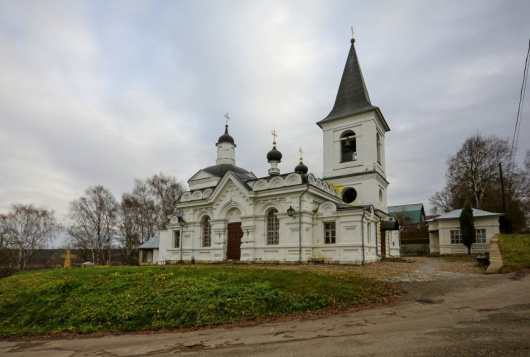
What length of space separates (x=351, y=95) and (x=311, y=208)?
36.5ft

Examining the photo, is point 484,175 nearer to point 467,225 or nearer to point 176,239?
point 467,225

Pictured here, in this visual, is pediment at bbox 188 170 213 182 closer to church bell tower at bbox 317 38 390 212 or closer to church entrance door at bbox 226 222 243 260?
church entrance door at bbox 226 222 243 260

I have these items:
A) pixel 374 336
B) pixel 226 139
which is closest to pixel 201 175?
pixel 226 139

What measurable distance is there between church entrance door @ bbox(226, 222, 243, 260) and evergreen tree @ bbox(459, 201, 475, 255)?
1587cm

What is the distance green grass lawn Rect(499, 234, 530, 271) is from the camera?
39.2ft

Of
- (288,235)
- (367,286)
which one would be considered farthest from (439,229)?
(367,286)

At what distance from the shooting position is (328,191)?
2130 cm

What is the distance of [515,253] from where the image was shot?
13.5 m

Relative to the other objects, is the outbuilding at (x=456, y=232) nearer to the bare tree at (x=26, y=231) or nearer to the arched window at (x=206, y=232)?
the arched window at (x=206, y=232)

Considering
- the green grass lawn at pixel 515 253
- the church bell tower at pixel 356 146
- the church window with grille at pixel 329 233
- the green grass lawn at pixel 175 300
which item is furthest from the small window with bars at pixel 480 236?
the green grass lawn at pixel 175 300

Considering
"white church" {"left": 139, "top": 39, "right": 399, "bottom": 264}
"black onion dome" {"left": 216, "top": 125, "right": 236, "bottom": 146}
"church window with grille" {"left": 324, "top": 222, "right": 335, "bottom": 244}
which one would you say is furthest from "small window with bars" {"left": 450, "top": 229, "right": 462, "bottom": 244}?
"black onion dome" {"left": 216, "top": 125, "right": 236, "bottom": 146}

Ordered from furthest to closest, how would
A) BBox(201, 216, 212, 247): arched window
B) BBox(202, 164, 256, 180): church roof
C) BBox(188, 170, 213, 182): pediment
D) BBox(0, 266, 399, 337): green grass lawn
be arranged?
BBox(188, 170, 213, 182): pediment, BBox(202, 164, 256, 180): church roof, BBox(201, 216, 212, 247): arched window, BBox(0, 266, 399, 337): green grass lawn

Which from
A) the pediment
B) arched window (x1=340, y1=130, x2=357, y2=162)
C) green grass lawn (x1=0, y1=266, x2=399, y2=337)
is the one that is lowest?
A: green grass lawn (x1=0, y1=266, x2=399, y2=337)

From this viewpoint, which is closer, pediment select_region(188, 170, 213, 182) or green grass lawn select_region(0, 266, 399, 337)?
green grass lawn select_region(0, 266, 399, 337)
